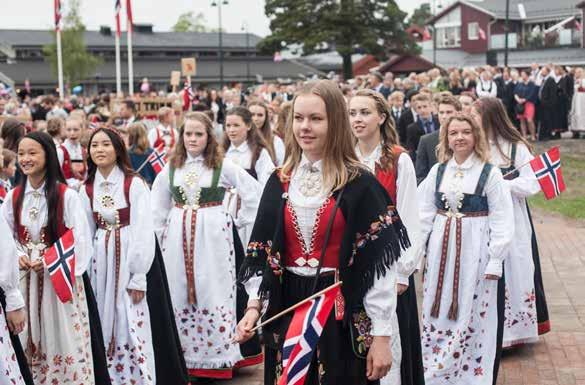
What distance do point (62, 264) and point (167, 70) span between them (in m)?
68.6

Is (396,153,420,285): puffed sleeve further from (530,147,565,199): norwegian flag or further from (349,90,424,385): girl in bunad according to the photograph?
(530,147,565,199): norwegian flag

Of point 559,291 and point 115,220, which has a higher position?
point 115,220

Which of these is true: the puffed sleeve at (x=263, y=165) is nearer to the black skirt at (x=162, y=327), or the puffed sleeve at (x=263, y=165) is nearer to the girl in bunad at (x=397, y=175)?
the black skirt at (x=162, y=327)

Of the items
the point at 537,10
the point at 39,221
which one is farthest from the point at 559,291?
the point at 537,10

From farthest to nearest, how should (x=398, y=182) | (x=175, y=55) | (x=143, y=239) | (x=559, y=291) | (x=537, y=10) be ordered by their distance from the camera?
(x=175, y=55), (x=537, y=10), (x=559, y=291), (x=143, y=239), (x=398, y=182)

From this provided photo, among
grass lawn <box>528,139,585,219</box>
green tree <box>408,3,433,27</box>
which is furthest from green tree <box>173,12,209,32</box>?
grass lawn <box>528,139,585,219</box>

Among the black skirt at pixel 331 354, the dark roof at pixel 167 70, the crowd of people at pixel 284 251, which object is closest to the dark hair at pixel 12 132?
the crowd of people at pixel 284 251

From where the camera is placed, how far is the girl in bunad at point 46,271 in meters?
5.65

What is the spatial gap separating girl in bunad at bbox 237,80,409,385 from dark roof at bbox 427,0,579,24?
59896mm

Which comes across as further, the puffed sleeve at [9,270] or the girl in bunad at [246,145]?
the girl in bunad at [246,145]

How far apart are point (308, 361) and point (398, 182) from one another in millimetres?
1909

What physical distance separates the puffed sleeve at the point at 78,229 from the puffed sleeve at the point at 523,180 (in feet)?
11.0

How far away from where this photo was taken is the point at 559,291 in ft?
31.7

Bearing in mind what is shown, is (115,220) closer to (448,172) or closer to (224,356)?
(224,356)
